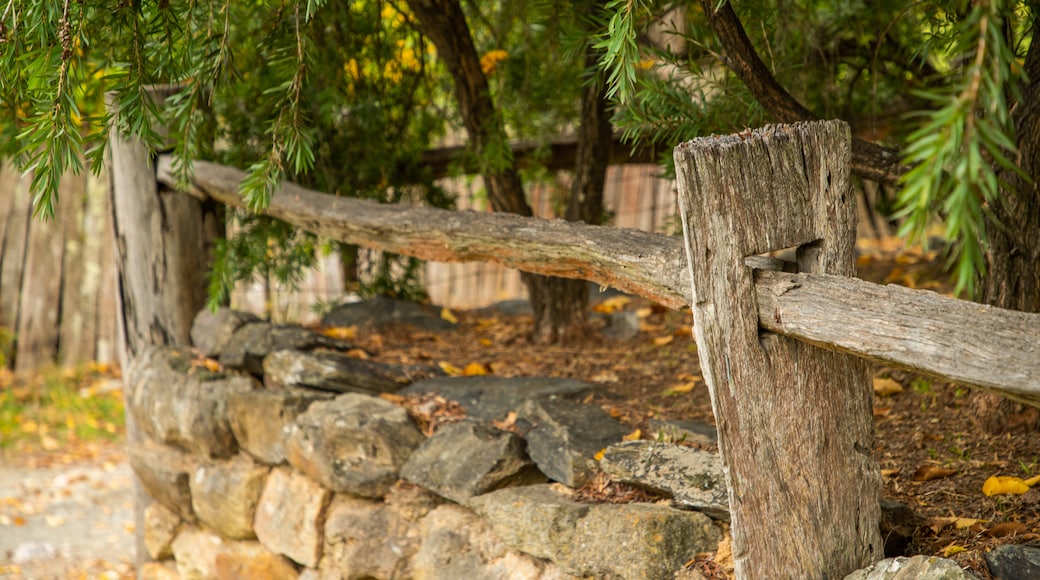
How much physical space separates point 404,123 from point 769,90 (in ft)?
7.22

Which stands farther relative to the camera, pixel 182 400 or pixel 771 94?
pixel 182 400

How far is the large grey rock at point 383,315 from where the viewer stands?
163 inches

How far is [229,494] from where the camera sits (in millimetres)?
3443

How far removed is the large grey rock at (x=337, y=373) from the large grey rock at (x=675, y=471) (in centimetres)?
113

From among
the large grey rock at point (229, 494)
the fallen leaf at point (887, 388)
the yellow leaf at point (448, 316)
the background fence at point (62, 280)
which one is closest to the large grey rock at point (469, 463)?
the large grey rock at point (229, 494)

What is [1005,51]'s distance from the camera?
112 cm

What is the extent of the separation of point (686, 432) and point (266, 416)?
1.51m

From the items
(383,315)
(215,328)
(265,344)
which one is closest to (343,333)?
(383,315)

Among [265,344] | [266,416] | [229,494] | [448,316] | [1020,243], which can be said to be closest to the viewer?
[1020,243]

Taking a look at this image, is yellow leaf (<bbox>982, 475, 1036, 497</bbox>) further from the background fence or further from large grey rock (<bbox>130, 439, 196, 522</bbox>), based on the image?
the background fence

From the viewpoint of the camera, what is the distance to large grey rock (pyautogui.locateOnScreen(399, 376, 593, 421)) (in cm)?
302

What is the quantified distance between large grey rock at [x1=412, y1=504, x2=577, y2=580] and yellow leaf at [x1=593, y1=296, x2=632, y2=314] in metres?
1.71

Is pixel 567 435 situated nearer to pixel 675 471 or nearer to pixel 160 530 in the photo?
pixel 675 471

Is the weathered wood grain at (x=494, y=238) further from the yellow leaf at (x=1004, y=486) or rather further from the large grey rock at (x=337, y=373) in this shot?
the yellow leaf at (x=1004, y=486)
